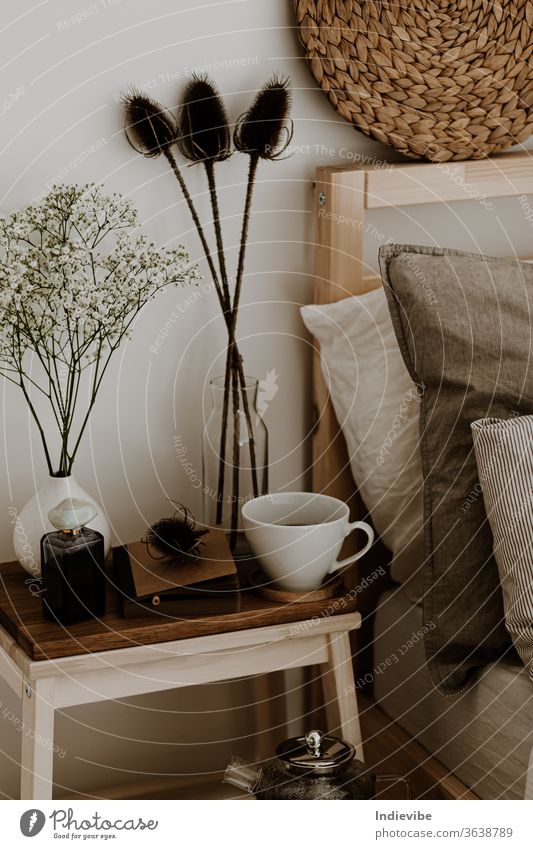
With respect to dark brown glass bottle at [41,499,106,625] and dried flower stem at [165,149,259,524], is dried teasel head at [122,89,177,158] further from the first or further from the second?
dark brown glass bottle at [41,499,106,625]

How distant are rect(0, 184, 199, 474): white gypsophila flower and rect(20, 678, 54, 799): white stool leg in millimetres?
313

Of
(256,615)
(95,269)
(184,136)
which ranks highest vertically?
(184,136)

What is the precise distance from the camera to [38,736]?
43.7 inches

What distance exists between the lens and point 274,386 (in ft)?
4.85

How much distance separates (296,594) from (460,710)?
0.27 meters

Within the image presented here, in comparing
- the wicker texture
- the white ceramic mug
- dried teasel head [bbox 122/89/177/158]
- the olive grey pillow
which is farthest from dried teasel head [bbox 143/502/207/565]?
the wicker texture

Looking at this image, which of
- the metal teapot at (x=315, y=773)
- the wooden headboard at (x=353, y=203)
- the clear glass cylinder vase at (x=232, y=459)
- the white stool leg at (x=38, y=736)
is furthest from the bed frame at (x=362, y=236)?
the white stool leg at (x=38, y=736)

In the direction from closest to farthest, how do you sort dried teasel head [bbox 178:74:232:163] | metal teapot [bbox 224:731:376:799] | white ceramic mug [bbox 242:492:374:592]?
1. metal teapot [bbox 224:731:376:799]
2. white ceramic mug [bbox 242:492:374:592]
3. dried teasel head [bbox 178:74:232:163]

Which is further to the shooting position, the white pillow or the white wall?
the white pillow

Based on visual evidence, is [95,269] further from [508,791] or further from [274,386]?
[508,791]

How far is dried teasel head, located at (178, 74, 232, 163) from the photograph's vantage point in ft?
4.28

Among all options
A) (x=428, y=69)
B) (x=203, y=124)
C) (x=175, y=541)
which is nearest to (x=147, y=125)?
(x=203, y=124)

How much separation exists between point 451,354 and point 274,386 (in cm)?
31
